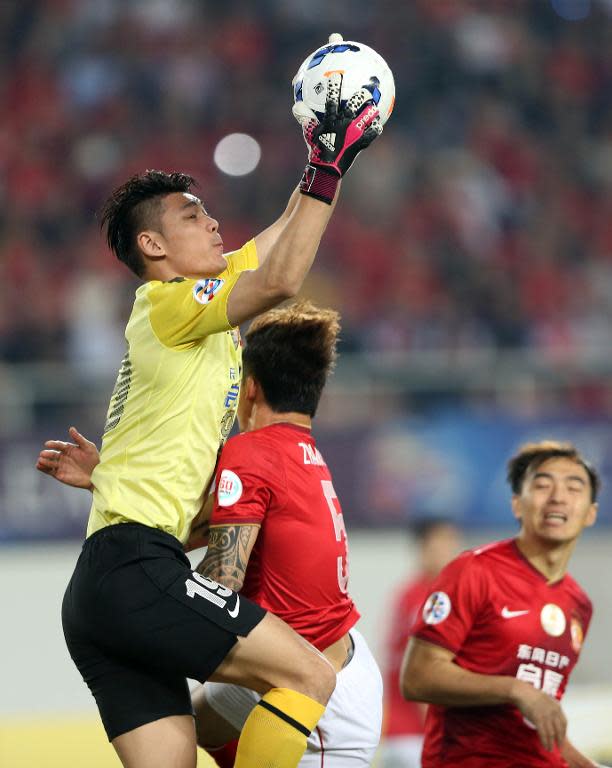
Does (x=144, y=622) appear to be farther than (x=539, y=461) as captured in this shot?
No

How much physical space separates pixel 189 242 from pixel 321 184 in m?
0.56

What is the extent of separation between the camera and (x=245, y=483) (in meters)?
3.69

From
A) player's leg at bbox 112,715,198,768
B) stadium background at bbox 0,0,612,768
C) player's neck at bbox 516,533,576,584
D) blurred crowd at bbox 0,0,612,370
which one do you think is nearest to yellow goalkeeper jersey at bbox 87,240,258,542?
player's leg at bbox 112,715,198,768

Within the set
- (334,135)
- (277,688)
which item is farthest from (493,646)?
(334,135)

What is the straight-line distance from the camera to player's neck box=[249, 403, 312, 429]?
394cm

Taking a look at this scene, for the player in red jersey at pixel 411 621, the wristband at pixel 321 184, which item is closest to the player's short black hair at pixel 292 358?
the wristband at pixel 321 184

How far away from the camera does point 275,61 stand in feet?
45.8

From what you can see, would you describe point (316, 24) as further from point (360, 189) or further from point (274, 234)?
point (274, 234)

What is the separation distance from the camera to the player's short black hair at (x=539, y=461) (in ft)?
14.9

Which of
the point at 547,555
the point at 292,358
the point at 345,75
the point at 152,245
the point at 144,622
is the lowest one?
the point at 144,622

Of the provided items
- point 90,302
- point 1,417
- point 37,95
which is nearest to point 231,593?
point 1,417

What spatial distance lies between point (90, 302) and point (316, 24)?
5.11 metres

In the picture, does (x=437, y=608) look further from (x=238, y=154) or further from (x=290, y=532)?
(x=238, y=154)

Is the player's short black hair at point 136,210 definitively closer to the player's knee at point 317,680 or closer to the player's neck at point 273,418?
the player's neck at point 273,418
